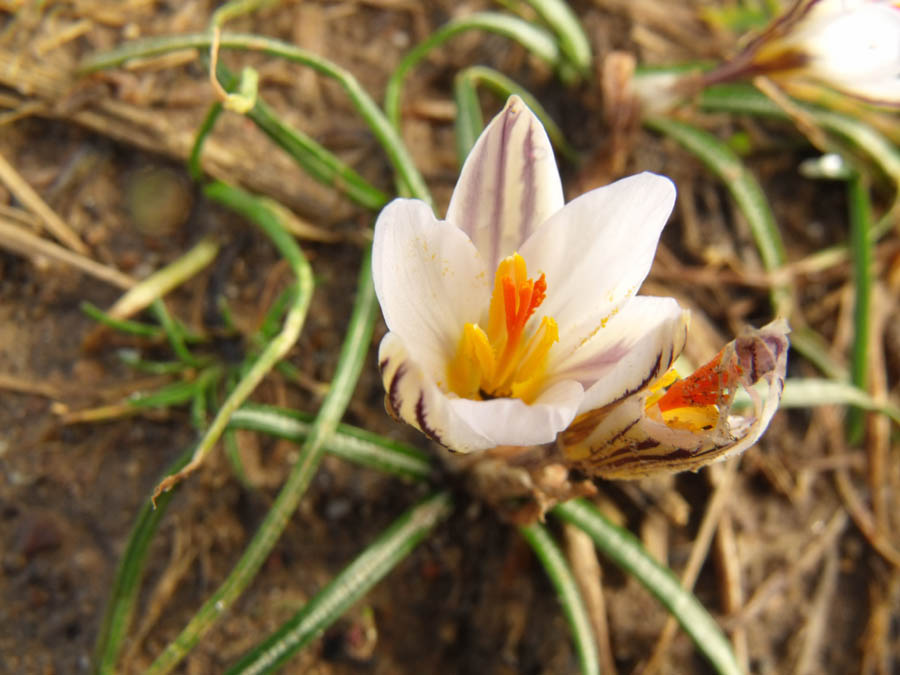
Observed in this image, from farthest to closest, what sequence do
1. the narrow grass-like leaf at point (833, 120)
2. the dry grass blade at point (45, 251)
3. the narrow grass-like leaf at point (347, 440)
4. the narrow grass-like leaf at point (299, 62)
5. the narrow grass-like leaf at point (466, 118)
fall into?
the narrow grass-like leaf at point (833, 120) → the narrow grass-like leaf at point (466, 118) → the dry grass blade at point (45, 251) → the narrow grass-like leaf at point (299, 62) → the narrow grass-like leaf at point (347, 440)

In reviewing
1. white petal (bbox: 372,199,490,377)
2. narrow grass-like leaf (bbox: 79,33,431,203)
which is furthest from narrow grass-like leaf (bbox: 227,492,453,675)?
narrow grass-like leaf (bbox: 79,33,431,203)

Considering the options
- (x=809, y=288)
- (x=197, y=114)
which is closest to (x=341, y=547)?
(x=197, y=114)

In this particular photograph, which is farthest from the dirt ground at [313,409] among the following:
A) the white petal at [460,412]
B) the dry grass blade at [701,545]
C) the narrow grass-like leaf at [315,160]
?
the white petal at [460,412]

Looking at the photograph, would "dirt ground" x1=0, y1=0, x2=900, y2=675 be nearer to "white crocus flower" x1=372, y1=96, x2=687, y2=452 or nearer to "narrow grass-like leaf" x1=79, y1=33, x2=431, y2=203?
"narrow grass-like leaf" x1=79, y1=33, x2=431, y2=203

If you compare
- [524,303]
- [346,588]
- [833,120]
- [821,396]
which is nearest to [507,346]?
[524,303]

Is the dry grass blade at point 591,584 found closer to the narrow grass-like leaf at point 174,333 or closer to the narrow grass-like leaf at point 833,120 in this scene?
the narrow grass-like leaf at point 174,333

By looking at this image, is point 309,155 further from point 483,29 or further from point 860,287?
point 860,287

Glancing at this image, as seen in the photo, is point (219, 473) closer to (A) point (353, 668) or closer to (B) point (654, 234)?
(A) point (353, 668)
